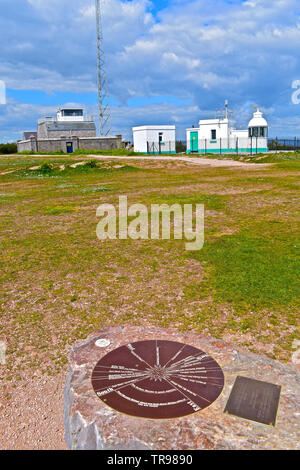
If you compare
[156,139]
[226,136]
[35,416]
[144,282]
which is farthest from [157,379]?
[226,136]

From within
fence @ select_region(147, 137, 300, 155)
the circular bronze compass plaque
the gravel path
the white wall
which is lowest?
the gravel path

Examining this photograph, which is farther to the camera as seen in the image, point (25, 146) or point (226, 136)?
point (25, 146)

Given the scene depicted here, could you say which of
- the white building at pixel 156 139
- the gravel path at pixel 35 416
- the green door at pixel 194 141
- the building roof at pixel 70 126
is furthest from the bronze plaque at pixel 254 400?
the building roof at pixel 70 126

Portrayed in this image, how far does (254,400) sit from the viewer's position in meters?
3.24

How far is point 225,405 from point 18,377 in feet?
6.79

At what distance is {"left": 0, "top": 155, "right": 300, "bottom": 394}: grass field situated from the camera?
15.0 ft

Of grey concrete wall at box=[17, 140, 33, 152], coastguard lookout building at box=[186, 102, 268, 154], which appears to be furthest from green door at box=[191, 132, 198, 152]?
grey concrete wall at box=[17, 140, 33, 152]

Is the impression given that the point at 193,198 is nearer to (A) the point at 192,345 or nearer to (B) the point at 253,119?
(A) the point at 192,345

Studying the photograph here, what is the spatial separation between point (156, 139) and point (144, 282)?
48.5 m

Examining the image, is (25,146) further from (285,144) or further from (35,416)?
(35,416)

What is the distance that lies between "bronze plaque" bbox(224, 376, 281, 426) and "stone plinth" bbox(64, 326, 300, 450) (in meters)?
→ 0.05

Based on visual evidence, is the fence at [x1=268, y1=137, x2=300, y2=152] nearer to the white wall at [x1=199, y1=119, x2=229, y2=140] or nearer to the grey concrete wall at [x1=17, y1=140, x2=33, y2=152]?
the white wall at [x1=199, y1=119, x2=229, y2=140]

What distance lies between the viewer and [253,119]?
170ft

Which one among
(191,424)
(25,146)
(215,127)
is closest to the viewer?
(191,424)
